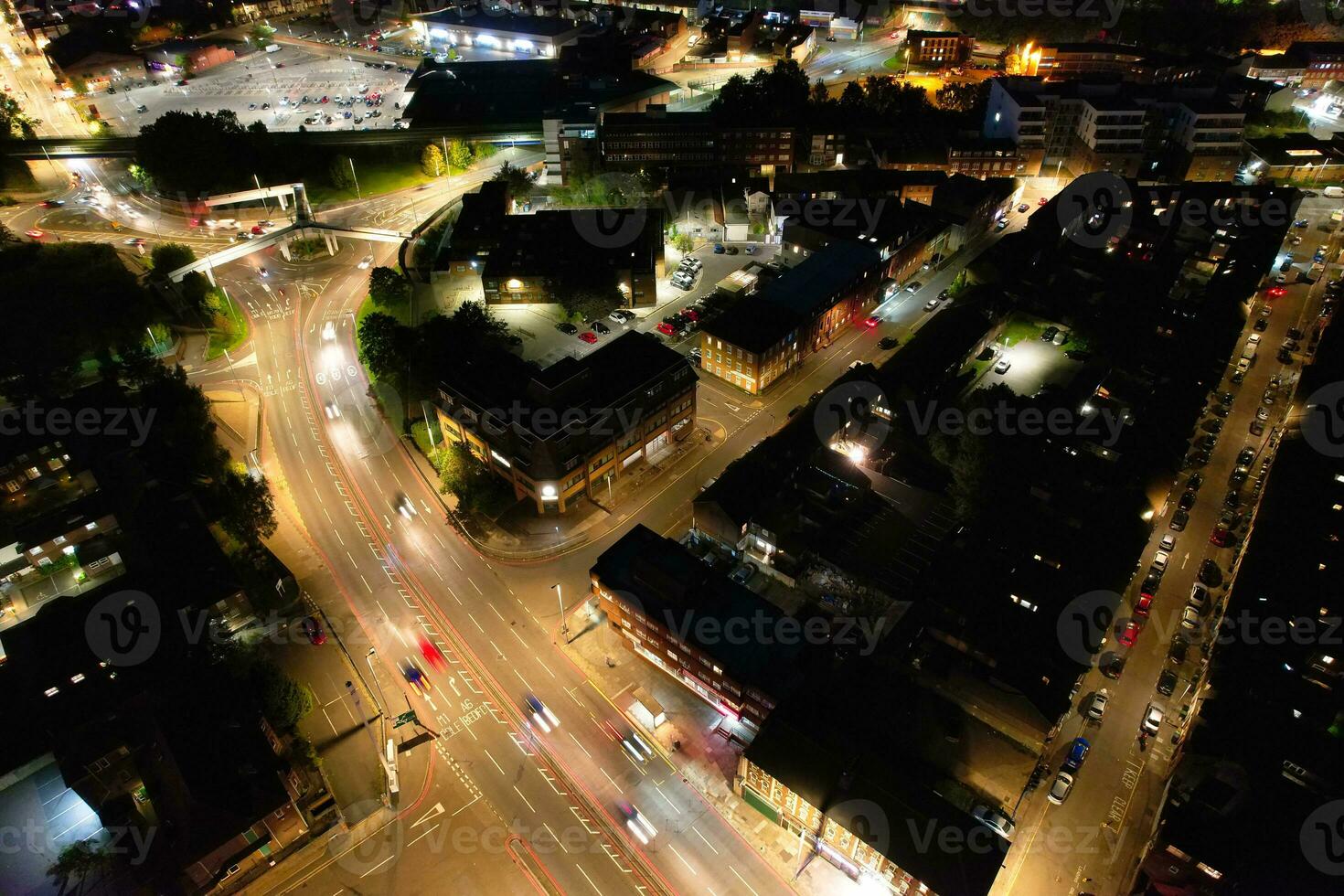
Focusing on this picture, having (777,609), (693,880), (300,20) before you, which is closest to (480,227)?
(777,609)

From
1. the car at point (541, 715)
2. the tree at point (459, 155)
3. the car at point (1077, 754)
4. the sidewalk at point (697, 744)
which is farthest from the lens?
the tree at point (459, 155)

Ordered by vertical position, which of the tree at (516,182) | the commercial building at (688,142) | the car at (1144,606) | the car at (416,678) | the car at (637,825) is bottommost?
the car at (637,825)

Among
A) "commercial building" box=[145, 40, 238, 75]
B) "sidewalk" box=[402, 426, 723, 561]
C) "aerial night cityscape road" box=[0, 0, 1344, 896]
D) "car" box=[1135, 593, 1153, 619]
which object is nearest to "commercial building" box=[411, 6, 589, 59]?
"commercial building" box=[145, 40, 238, 75]

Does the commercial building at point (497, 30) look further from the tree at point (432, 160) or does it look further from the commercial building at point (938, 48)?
→ the commercial building at point (938, 48)

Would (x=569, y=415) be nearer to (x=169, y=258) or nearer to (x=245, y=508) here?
(x=245, y=508)

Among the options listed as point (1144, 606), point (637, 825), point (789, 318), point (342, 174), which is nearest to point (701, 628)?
point (637, 825)

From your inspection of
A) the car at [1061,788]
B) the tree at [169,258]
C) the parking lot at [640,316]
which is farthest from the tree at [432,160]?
the car at [1061,788]

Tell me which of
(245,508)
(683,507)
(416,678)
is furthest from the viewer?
(683,507)
